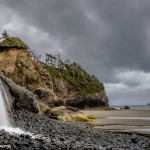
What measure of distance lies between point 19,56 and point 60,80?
84.4 feet

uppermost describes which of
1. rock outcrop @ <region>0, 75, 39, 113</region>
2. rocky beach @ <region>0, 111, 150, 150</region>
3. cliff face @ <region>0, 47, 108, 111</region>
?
cliff face @ <region>0, 47, 108, 111</region>

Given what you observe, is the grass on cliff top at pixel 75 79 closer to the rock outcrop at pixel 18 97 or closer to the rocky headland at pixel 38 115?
the rocky headland at pixel 38 115

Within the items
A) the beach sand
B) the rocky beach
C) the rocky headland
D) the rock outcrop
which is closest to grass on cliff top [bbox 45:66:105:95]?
the rocky headland

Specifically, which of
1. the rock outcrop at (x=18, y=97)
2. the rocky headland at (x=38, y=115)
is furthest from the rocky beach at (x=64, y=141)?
the rock outcrop at (x=18, y=97)

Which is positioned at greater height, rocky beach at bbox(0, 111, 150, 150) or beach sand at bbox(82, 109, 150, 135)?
rocky beach at bbox(0, 111, 150, 150)

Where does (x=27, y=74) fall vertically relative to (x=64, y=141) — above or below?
above

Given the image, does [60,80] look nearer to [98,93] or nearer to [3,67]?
[98,93]

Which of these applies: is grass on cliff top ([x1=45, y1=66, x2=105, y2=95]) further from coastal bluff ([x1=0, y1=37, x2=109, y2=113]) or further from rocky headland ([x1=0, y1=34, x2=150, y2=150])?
coastal bluff ([x1=0, y1=37, x2=109, y2=113])

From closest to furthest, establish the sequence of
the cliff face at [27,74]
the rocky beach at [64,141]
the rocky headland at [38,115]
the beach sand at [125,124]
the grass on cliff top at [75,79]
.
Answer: the rocky beach at [64,141]
the rocky headland at [38,115]
the beach sand at [125,124]
the cliff face at [27,74]
the grass on cliff top at [75,79]

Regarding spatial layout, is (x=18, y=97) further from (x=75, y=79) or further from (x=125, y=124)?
(x=75, y=79)

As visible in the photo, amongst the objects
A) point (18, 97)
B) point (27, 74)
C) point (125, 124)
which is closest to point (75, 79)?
point (27, 74)

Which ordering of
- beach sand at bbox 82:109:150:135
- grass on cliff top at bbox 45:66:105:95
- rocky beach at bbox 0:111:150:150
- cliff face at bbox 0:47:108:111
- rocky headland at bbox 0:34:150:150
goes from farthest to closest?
grass on cliff top at bbox 45:66:105:95 → cliff face at bbox 0:47:108:111 → beach sand at bbox 82:109:150:135 → rocky headland at bbox 0:34:150:150 → rocky beach at bbox 0:111:150:150

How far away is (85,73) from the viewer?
70000 millimetres

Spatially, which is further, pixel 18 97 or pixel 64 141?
pixel 18 97
